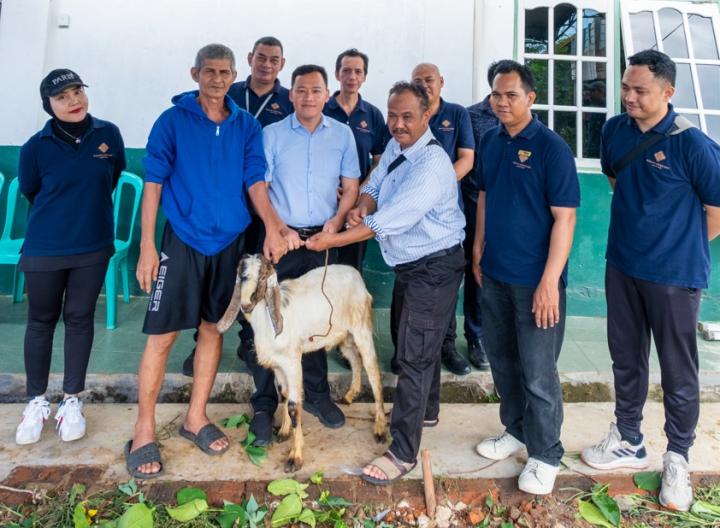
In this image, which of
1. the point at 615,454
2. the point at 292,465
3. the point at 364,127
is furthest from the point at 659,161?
the point at 292,465

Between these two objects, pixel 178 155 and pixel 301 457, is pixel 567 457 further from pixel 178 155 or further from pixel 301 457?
pixel 178 155

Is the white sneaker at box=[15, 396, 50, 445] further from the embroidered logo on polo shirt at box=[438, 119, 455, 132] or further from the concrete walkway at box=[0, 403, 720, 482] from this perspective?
the embroidered logo on polo shirt at box=[438, 119, 455, 132]

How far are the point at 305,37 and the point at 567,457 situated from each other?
4.37 m

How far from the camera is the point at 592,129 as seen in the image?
18.5 feet

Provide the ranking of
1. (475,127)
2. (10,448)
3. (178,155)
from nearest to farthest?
(178,155) → (10,448) → (475,127)

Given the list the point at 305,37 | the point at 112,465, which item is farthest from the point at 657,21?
the point at 112,465

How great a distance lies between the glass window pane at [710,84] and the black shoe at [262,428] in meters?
5.35

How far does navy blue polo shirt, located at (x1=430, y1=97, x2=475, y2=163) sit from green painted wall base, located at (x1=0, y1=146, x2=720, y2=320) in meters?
1.74

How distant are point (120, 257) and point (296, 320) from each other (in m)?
2.55

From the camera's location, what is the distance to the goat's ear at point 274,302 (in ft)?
10.1

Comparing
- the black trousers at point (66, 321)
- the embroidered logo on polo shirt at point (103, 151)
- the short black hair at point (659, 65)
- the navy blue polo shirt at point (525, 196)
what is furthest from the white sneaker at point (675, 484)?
the embroidered logo on polo shirt at point (103, 151)

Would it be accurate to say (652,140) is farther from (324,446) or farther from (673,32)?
(673,32)

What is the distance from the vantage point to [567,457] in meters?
3.35

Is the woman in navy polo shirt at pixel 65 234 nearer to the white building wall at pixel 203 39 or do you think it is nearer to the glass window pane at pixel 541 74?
the white building wall at pixel 203 39
